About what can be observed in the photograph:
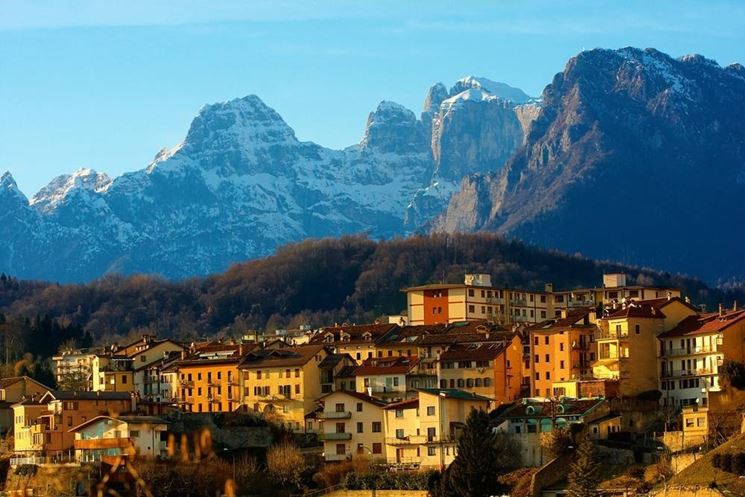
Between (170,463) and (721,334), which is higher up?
(721,334)

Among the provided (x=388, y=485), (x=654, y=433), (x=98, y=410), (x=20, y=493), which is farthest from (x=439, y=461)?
(x=20, y=493)

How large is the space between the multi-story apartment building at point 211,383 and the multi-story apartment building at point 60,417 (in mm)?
8285

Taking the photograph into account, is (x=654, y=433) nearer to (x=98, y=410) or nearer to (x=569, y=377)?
(x=569, y=377)

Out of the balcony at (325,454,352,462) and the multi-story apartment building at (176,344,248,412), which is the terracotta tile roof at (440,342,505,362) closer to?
the balcony at (325,454,352,462)

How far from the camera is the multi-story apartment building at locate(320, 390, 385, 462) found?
366 ft

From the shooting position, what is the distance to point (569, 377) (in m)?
117

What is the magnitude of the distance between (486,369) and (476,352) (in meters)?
1.73

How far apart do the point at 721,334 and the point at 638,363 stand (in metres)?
5.84

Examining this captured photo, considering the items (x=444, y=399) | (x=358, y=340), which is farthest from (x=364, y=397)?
(x=358, y=340)

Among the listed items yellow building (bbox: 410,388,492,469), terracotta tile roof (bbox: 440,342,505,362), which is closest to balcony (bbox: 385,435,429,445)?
yellow building (bbox: 410,388,492,469)

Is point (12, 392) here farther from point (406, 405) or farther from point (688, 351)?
point (688, 351)

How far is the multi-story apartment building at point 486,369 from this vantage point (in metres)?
117

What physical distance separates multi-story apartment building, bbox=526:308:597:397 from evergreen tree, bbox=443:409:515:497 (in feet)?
68.1

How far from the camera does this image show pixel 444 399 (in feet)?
358
